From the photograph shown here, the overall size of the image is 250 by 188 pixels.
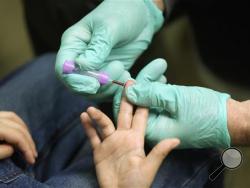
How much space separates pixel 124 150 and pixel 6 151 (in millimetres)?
234

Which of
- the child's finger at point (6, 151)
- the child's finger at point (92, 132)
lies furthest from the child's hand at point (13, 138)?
the child's finger at point (92, 132)

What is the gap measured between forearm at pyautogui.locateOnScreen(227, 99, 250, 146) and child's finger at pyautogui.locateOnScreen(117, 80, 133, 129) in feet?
0.62

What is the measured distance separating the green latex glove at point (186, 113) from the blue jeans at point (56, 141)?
62 mm

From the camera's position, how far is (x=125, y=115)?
29.6 inches

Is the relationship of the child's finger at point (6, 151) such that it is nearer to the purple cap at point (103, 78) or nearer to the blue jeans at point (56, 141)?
the blue jeans at point (56, 141)

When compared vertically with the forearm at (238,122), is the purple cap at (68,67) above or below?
above

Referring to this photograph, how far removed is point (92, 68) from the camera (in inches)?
31.2

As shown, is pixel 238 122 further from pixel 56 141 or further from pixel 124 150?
pixel 56 141

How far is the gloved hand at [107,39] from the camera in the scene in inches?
30.9

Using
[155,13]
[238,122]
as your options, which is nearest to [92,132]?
[238,122]

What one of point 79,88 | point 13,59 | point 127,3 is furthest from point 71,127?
point 13,59

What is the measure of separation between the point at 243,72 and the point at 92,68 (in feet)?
2.27

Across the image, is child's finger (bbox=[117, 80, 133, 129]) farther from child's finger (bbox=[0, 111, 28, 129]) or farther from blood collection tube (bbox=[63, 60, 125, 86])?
child's finger (bbox=[0, 111, 28, 129])

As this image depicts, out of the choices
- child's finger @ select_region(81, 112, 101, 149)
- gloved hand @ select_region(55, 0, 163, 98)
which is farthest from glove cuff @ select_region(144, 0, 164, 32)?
child's finger @ select_region(81, 112, 101, 149)
